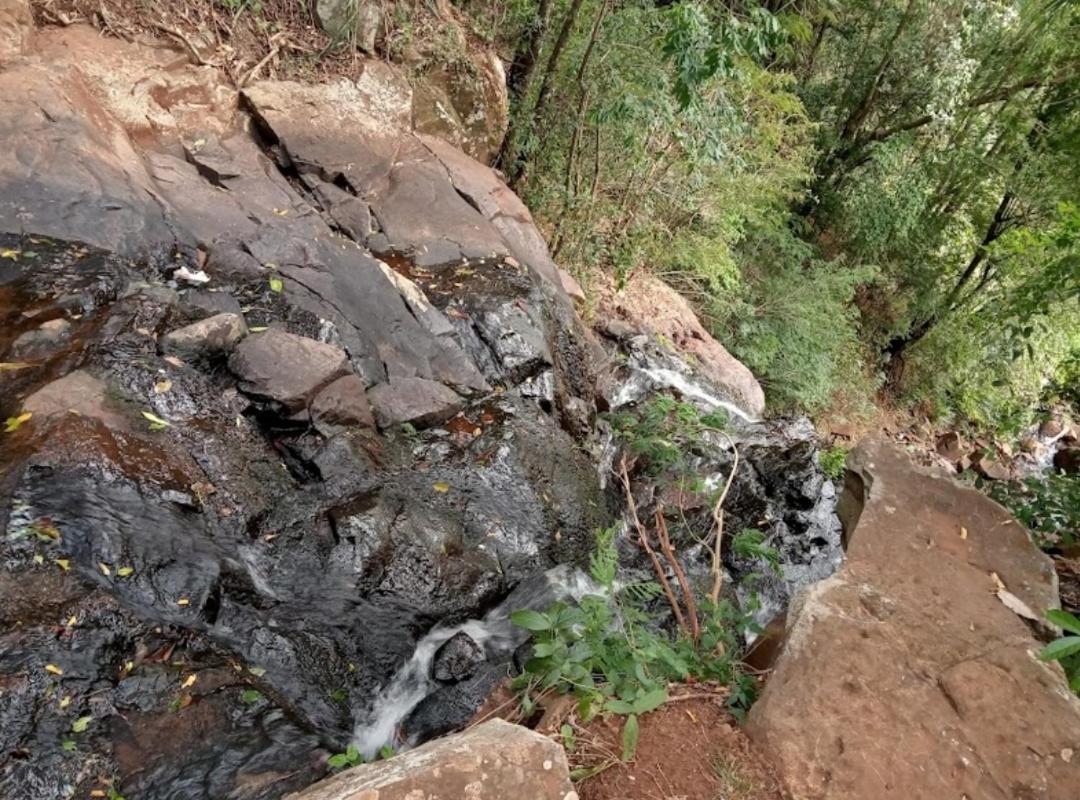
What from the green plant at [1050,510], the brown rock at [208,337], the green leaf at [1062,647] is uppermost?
the green leaf at [1062,647]

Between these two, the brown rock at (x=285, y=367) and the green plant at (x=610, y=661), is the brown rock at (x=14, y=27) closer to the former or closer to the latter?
the brown rock at (x=285, y=367)

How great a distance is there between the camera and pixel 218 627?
3.54m

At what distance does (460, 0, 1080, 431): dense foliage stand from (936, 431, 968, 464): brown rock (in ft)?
3.02

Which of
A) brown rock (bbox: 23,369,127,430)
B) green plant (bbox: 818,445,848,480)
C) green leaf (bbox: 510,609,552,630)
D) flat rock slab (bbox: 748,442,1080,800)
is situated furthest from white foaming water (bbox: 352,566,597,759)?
green plant (bbox: 818,445,848,480)

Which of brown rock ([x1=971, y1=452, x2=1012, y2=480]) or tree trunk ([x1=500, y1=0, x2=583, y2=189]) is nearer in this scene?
tree trunk ([x1=500, y1=0, x2=583, y2=189])

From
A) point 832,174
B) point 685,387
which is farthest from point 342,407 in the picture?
point 832,174

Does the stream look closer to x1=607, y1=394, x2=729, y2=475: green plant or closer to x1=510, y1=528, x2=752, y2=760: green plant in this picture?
x1=607, y1=394, x2=729, y2=475: green plant

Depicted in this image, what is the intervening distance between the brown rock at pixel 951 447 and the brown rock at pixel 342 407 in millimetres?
10944

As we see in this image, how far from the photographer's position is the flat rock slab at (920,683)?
233 cm

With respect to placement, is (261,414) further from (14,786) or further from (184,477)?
(14,786)

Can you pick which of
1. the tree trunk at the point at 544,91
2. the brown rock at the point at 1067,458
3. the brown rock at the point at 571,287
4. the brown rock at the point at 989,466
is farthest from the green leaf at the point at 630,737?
the brown rock at the point at 1067,458

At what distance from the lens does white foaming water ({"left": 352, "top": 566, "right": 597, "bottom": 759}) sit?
3.59m

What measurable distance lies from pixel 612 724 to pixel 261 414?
10.8 feet

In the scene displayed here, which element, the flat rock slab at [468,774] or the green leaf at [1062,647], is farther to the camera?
the green leaf at [1062,647]
